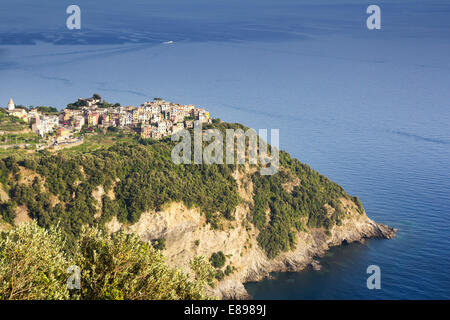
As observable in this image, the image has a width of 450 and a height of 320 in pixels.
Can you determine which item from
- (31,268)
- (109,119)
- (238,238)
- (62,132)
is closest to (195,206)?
(238,238)

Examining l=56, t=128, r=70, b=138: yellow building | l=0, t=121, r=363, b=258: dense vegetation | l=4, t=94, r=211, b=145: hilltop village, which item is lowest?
l=0, t=121, r=363, b=258: dense vegetation

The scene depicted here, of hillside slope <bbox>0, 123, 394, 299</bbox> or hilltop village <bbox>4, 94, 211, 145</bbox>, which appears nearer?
hillside slope <bbox>0, 123, 394, 299</bbox>

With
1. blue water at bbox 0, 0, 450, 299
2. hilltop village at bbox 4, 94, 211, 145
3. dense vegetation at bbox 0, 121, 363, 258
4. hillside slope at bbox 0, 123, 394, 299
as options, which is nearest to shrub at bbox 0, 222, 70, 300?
dense vegetation at bbox 0, 121, 363, 258

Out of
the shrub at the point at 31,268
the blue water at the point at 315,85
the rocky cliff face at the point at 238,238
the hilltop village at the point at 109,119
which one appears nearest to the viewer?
the shrub at the point at 31,268

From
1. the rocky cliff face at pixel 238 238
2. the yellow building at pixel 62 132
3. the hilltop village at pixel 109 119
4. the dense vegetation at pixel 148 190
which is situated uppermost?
the hilltop village at pixel 109 119

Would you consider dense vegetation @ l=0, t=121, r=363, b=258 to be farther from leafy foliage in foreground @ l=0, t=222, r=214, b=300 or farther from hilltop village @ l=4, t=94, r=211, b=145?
leafy foliage in foreground @ l=0, t=222, r=214, b=300

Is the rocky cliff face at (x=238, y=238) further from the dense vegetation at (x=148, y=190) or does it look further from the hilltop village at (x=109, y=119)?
the hilltop village at (x=109, y=119)

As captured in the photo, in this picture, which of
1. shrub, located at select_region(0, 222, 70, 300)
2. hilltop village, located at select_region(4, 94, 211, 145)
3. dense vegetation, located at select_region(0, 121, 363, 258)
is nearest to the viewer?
shrub, located at select_region(0, 222, 70, 300)

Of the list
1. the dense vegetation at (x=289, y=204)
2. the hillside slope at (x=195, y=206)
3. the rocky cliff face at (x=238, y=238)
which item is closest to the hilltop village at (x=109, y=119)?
the hillside slope at (x=195, y=206)
